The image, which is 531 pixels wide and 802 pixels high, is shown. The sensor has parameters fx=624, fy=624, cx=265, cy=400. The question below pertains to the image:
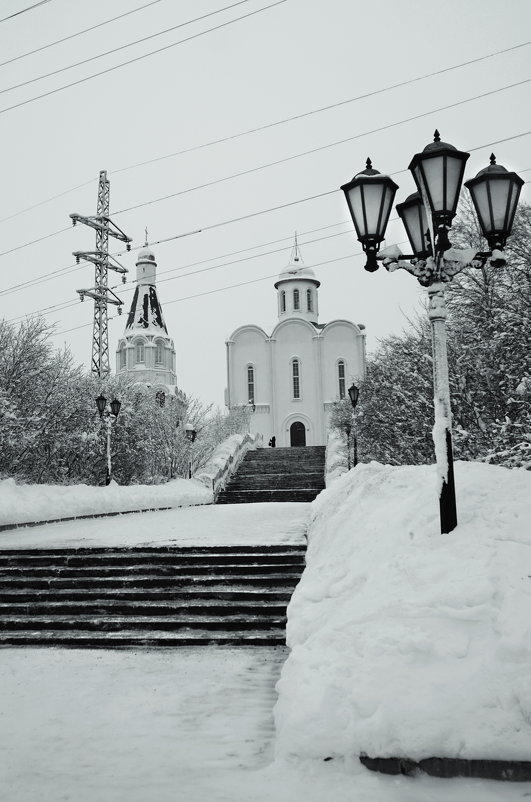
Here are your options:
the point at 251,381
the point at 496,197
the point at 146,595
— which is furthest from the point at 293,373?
the point at 496,197

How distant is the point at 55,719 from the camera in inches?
187

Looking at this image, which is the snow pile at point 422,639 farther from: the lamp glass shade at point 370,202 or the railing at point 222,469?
the railing at point 222,469

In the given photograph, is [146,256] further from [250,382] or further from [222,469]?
[222,469]

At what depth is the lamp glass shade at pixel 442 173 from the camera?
5.43 m

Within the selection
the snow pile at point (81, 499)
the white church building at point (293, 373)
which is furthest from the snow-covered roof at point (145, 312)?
the snow pile at point (81, 499)

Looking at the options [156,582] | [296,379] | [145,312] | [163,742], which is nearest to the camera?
[163,742]

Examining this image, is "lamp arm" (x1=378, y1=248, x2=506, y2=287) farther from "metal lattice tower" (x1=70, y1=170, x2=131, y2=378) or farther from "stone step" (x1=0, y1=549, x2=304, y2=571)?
"metal lattice tower" (x1=70, y1=170, x2=131, y2=378)

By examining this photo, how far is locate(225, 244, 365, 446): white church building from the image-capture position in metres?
49.9

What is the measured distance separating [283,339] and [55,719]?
47.9 meters

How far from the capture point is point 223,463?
2409cm

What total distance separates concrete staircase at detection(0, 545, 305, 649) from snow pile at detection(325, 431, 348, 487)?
11511 millimetres

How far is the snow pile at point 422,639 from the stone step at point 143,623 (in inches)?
43.0

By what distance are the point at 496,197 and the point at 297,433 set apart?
44789 millimetres

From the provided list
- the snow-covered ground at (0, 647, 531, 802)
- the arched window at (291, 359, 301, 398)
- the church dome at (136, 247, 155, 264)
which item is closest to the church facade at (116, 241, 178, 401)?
the church dome at (136, 247, 155, 264)
